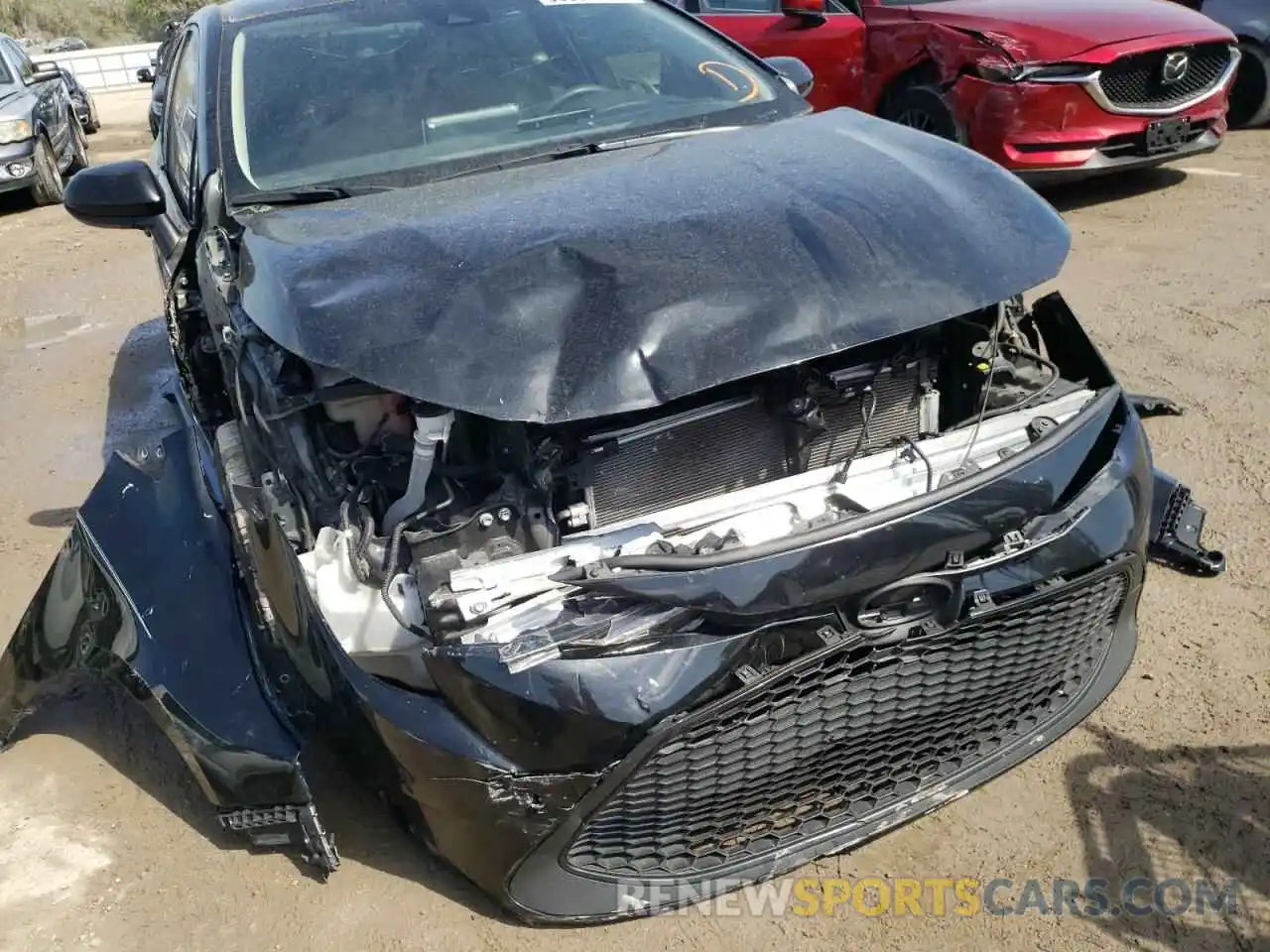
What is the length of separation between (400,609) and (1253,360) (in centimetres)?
389

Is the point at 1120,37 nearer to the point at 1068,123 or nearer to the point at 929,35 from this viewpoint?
the point at 1068,123

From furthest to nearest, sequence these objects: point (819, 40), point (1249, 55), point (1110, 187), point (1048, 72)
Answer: point (1249, 55) < point (1110, 187) < point (819, 40) < point (1048, 72)

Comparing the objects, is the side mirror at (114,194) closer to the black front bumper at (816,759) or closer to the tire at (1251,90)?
the black front bumper at (816,759)

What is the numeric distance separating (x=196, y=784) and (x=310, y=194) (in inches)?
59.6

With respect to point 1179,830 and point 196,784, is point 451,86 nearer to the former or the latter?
point 196,784

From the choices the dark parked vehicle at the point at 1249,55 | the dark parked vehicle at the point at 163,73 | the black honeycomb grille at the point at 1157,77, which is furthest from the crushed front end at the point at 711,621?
the dark parked vehicle at the point at 1249,55

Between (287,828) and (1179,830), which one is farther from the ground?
(287,828)

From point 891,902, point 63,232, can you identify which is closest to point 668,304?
point 891,902

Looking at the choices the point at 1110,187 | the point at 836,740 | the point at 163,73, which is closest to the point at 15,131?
the point at 163,73

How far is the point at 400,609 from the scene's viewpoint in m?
1.95

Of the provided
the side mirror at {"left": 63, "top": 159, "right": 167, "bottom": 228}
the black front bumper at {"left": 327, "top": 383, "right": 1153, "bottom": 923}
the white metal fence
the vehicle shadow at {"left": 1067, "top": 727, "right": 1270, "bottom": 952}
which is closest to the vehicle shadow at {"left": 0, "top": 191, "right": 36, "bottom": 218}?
the side mirror at {"left": 63, "top": 159, "right": 167, "bottom": 228}

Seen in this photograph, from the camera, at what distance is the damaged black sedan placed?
1891 millimetres

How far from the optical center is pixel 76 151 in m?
10.4

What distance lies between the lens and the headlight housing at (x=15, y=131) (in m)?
8.52
